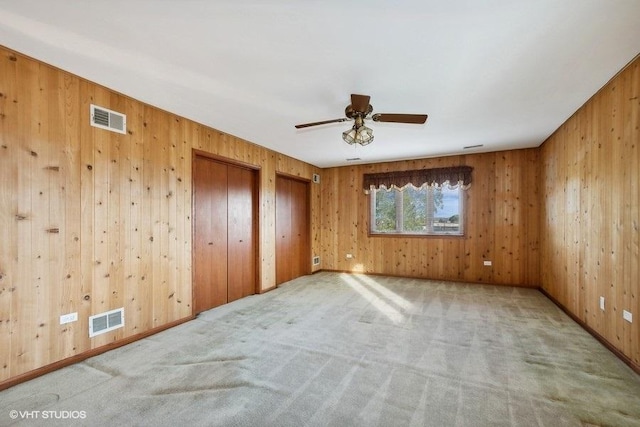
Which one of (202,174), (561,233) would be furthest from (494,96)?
(202,174)

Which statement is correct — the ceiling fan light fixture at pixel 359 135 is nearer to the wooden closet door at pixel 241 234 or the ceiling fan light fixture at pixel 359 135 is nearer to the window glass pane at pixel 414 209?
the wooden closet door at pixel 241 234

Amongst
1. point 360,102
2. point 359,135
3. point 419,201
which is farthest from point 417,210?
point 360,102

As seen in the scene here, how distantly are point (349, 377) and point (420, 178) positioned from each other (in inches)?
170

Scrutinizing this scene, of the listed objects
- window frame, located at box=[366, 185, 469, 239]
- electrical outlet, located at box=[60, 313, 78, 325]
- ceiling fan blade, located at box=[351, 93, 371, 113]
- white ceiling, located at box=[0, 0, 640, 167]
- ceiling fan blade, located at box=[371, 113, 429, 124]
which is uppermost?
white ceiling, located at box=[0, 0, 640, 167]

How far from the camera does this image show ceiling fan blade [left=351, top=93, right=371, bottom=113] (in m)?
2.43

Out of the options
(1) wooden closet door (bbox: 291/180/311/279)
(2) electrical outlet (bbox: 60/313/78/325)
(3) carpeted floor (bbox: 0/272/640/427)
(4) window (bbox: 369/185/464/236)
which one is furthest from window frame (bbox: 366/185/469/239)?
(2) electrical outlet (bbox: 60/313/78/325)

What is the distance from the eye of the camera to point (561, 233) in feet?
12.7

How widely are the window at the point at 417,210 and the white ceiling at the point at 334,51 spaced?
97.3 inches

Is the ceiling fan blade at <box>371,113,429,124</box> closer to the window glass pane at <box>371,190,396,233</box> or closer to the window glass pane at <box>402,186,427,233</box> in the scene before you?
the window glass pane at <box>402,186,427,233</box>

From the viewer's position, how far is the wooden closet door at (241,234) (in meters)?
4.29

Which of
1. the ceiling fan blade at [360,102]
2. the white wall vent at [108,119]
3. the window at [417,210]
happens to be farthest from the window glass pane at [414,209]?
the white wall vent at [108,119]

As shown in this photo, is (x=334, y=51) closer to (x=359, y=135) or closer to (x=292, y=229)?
(x=359, y=135)

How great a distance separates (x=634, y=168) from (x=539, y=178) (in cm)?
296

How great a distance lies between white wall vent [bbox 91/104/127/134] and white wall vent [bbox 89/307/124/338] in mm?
1749
